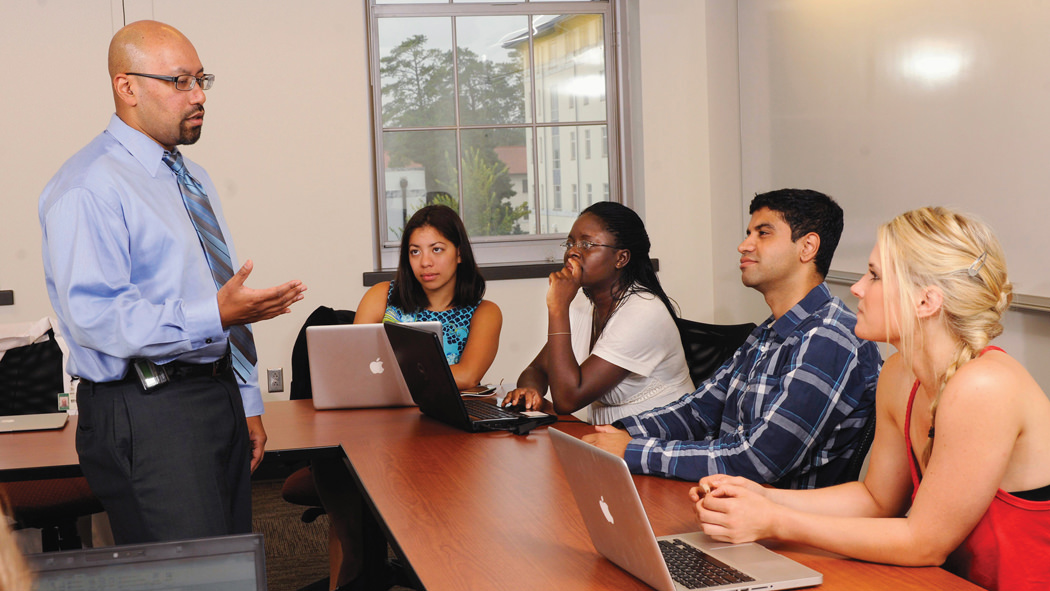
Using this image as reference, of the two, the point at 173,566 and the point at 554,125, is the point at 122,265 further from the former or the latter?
the point at 554,125

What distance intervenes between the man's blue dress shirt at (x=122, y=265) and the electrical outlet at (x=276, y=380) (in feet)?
8.11

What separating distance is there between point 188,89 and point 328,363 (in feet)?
2.99

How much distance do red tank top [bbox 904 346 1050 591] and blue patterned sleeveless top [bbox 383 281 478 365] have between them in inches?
75.5

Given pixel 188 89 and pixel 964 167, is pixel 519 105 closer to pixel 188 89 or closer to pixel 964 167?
pixel 964 167

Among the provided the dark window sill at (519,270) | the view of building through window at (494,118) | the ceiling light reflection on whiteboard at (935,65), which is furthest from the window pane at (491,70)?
the ceiling light reflection on whiteboard at (935,65)

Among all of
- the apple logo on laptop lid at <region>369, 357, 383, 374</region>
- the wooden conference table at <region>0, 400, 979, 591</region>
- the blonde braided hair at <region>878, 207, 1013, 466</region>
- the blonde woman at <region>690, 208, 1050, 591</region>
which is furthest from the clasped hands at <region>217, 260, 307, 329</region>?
the blonde braided hair at <region>878, 207, 1013, 466</region>

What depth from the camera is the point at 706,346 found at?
280 cm

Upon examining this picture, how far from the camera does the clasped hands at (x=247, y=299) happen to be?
179cm

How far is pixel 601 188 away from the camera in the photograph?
4.65 metres

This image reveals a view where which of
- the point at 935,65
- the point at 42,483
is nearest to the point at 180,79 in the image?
the point at 42,483

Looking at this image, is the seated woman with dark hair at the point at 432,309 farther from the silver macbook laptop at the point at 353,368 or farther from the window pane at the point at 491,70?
the window pane at the point at 491,70

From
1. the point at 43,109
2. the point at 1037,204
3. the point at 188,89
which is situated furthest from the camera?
the point at 43,109

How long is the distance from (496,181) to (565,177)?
14.2 inches

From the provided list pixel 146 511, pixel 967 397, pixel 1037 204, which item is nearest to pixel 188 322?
pixel 146 511
